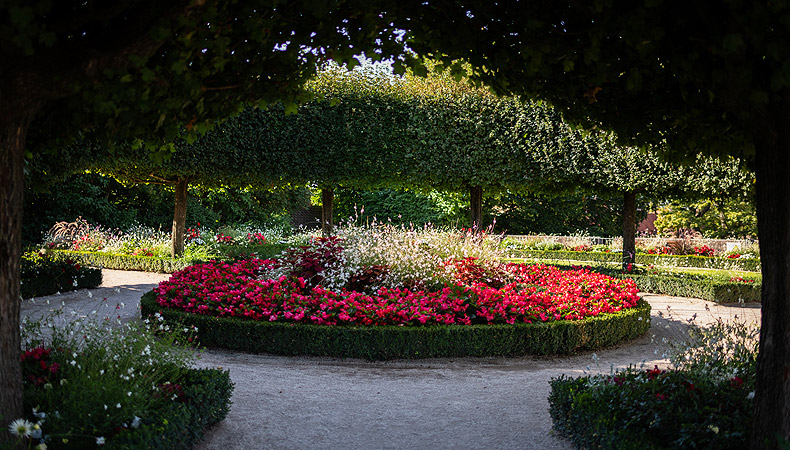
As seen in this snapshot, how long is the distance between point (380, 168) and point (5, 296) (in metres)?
10.9

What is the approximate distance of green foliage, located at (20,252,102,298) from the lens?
418 inches

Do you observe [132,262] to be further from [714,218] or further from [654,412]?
[714,218]

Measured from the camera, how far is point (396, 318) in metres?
7.02

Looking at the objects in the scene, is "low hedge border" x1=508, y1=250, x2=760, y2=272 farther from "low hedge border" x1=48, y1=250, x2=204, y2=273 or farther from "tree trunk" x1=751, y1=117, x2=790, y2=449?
"tree trunk" x1=751, y1=117, x2=790, y2=449

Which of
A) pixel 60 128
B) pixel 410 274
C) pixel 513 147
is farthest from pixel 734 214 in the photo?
pixel 60 128

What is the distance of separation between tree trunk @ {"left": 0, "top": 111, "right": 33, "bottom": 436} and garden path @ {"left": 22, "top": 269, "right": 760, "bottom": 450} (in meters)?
1.42

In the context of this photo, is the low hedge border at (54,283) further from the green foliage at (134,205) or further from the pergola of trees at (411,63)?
the pergola of trees at (411,63)

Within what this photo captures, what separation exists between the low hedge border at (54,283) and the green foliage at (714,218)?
2864 centimetres

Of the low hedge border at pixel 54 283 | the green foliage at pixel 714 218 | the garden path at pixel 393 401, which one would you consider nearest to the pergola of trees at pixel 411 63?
the garden path at pixel 393 401

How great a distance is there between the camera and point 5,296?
117 inches

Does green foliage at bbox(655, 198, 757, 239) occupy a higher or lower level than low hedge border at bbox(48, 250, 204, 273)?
higher

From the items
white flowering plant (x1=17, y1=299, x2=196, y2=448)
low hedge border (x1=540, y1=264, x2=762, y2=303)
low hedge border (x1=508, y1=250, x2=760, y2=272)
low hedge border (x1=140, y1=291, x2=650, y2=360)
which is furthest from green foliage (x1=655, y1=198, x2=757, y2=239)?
white flowering plant (x1=17, y1=299, x2=196, y2=448)

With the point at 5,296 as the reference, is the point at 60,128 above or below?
above

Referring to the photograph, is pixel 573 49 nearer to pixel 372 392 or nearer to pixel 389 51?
pixel 389 51
